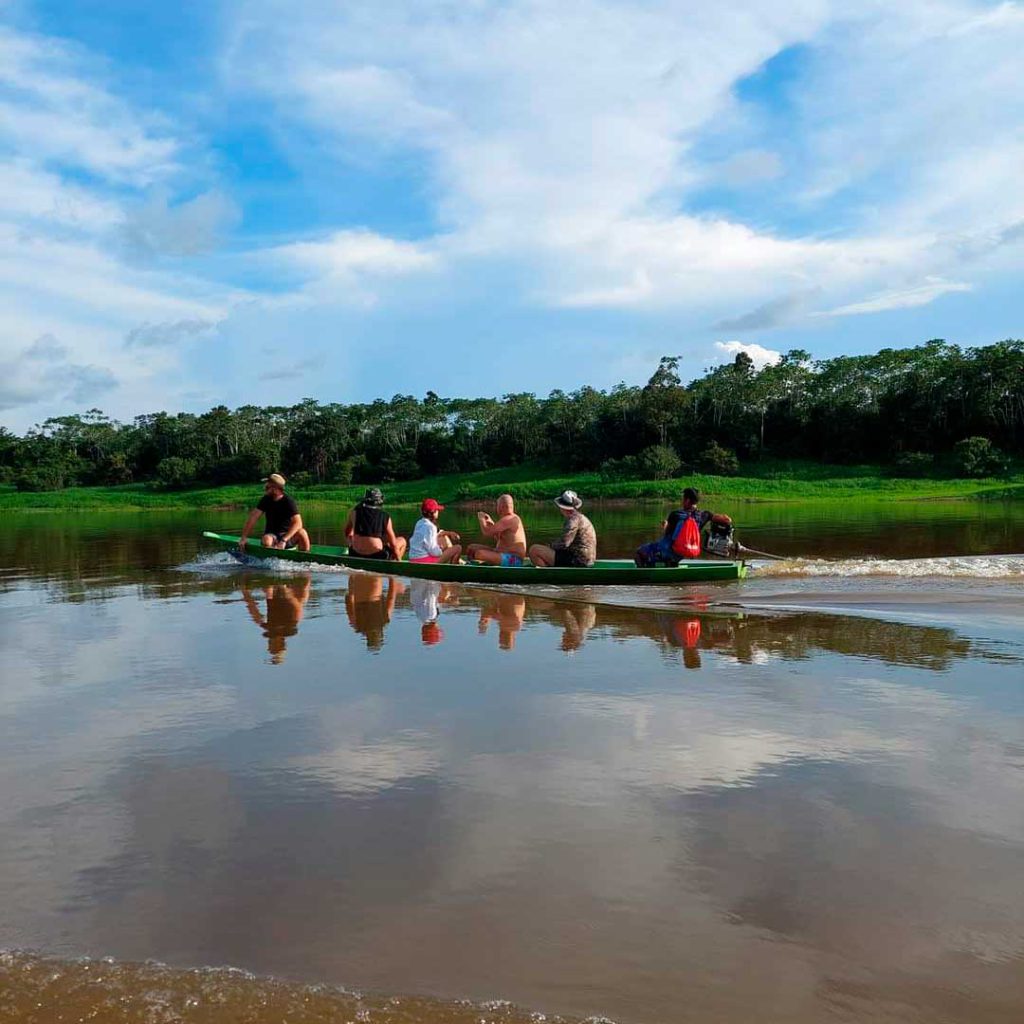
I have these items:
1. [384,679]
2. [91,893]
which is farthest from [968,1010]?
[384,679]

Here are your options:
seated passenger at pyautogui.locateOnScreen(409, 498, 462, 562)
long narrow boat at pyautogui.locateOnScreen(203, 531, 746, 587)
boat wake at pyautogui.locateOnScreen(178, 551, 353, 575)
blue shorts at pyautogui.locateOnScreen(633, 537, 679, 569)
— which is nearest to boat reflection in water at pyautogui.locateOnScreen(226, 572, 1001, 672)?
long narrow boat at pyautogui.locateOnScreen(203, 531, 746, 587)

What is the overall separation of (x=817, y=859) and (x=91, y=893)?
3.43m

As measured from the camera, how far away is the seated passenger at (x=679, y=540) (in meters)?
15.5

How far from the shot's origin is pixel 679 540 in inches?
609

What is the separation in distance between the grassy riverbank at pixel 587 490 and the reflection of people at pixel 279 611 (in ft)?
156

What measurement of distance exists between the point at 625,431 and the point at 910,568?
224ft

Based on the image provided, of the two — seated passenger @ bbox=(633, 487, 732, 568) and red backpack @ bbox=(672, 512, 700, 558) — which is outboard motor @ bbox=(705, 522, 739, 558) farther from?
red backpack @ bbox=(672, 512, 700, 558)

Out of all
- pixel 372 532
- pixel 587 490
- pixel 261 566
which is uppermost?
pixel 587 490

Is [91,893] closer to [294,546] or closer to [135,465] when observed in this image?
[294,546]

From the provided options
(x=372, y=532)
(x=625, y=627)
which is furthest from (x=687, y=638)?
(x=372, y=532)

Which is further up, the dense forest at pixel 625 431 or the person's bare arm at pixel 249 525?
the dense forest at pixel 625 431

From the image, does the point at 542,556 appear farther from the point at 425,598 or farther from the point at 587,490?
the point at 587,490

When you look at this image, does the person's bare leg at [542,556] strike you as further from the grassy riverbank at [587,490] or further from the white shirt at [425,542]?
the grassy riverbank at [587,490]

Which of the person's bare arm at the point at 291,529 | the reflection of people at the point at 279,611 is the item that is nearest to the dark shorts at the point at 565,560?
the reflection of people at the point at 279,611
